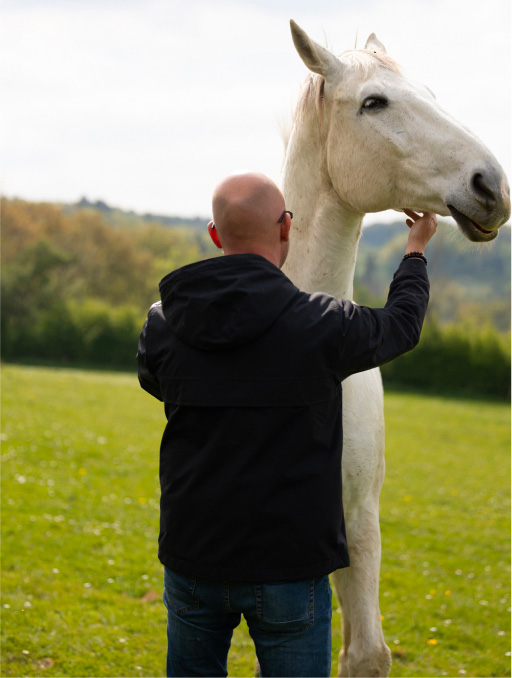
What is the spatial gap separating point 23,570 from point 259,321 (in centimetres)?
471

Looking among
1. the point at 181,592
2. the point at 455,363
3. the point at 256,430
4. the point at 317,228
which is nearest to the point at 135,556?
the point at 181,592

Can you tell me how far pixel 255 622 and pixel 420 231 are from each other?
1.38 m

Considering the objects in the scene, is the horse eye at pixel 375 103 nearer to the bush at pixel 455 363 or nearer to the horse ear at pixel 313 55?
the horse ear at pixel 313 55

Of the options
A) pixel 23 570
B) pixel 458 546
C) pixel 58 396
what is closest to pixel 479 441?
pixel 458 546

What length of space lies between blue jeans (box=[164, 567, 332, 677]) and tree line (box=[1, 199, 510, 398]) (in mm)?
26669

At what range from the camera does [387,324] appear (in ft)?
6.14

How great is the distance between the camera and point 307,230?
2525 millimetres

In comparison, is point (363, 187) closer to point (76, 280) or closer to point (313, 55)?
point (313, 55)

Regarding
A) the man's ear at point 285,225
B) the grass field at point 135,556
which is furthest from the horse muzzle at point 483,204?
the grass field at point 135,556

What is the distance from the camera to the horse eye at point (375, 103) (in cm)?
223

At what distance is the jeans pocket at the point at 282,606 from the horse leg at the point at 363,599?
30.4 inches

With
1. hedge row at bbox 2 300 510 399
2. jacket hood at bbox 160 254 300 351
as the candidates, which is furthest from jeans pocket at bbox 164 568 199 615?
hedge row at bbox 2 300 510 399

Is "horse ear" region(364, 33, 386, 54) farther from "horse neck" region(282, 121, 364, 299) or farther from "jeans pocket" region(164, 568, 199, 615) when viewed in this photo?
"jeans pocket" region(164, 568, 199, 615)

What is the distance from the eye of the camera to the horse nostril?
2014 millimetres
